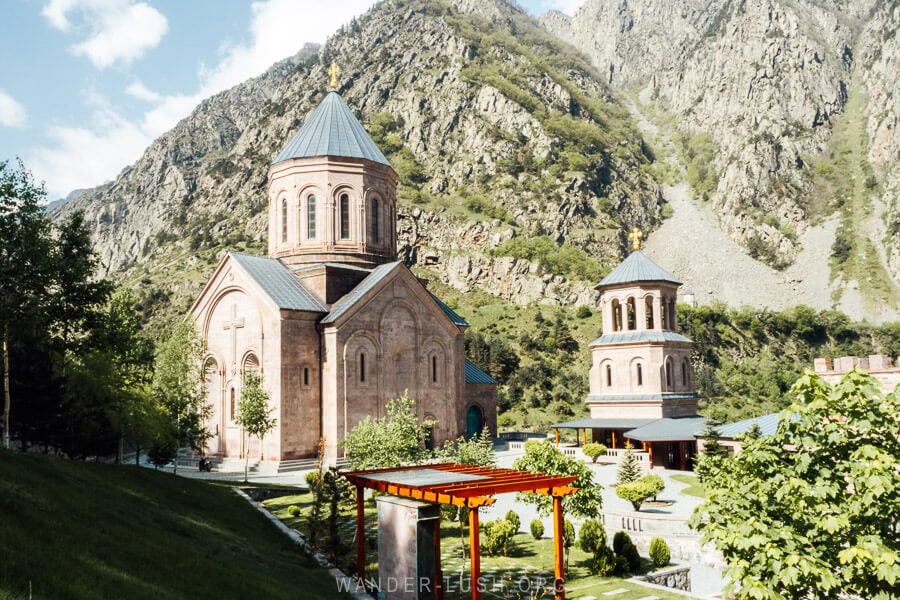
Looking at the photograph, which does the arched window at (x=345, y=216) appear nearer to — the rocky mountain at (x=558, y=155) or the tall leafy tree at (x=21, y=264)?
the tall leafy tree at (x=21, y=264)

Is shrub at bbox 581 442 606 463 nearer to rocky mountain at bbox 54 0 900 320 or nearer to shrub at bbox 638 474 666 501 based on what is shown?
shrub at bbox 638 474 666 501

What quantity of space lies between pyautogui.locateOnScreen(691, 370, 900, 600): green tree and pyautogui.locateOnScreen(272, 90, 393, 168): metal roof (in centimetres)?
2327

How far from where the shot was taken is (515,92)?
309ft

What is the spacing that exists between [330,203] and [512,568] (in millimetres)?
18524

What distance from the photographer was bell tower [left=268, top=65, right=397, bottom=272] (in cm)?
2717

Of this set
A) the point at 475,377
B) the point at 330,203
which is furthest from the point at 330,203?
the point at 475,377

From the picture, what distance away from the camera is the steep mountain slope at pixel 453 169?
257ft

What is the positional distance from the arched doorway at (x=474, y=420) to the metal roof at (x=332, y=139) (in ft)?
40.3

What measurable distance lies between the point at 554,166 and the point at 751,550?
84.4 meters

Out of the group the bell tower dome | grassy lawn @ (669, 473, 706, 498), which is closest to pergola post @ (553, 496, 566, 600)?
grassy lawn @ (669, 473, 706, 498)

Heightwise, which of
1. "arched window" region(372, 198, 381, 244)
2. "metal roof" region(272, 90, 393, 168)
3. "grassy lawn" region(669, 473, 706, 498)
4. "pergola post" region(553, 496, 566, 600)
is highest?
"metal roof" region(272, 90, 393, 168)

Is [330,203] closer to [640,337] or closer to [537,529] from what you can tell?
[640,337]

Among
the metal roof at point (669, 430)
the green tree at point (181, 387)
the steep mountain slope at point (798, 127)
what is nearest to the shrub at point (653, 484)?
the metal roof at point (669, 430)

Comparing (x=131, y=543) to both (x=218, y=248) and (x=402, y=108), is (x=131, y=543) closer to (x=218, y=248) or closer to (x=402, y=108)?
(x=218, y=248)
